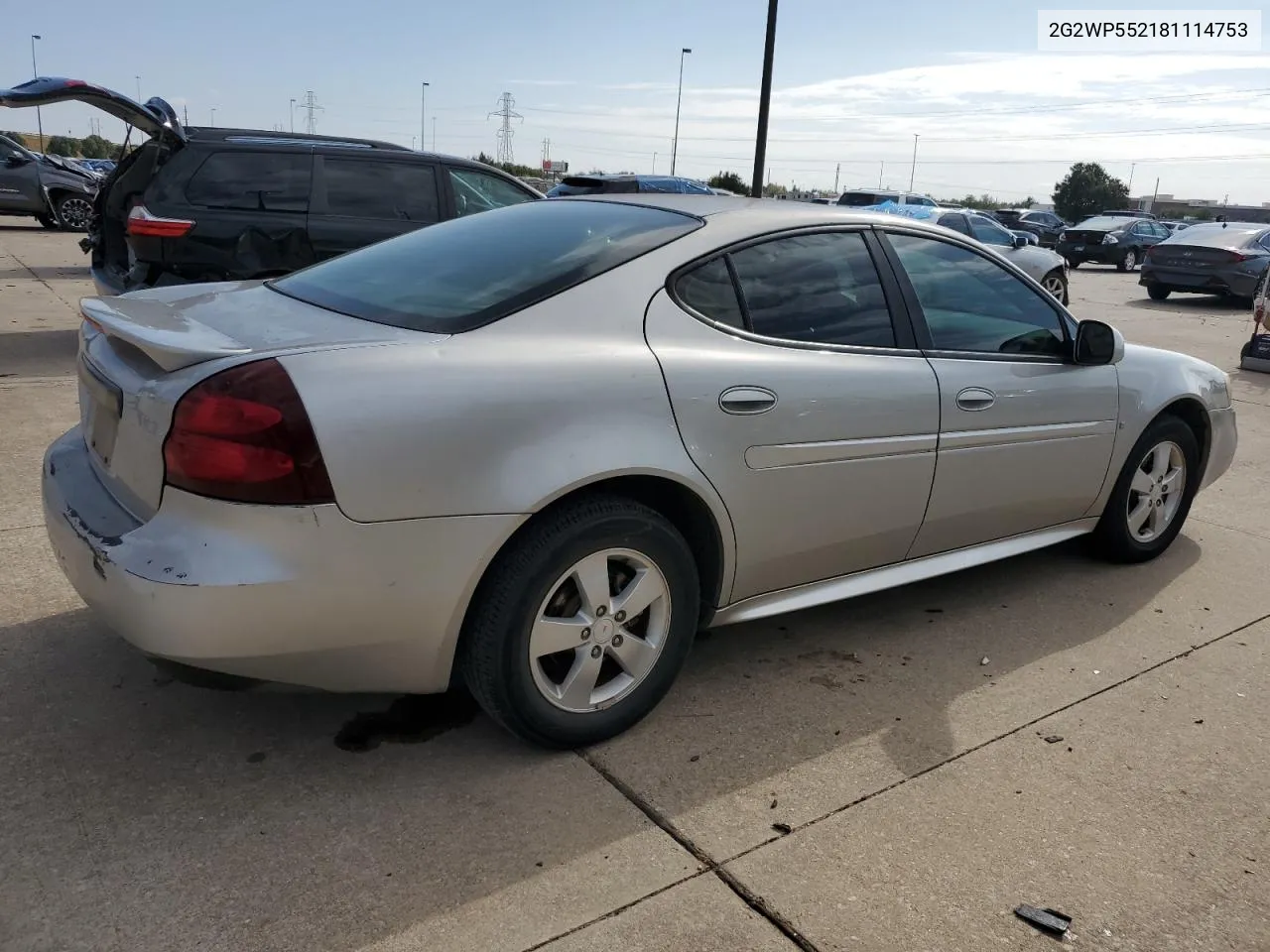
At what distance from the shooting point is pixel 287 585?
2.32 meters

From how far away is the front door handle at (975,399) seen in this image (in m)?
3.53

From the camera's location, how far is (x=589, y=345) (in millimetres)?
2727

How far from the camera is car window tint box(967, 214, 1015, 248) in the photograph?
1585 centimetres

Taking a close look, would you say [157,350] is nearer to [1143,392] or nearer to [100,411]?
[100,411]

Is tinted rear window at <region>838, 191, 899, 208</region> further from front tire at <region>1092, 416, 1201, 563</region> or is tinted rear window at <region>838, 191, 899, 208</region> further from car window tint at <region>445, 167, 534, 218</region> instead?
front tire at <region>1092, 416, 1201, 563</region>

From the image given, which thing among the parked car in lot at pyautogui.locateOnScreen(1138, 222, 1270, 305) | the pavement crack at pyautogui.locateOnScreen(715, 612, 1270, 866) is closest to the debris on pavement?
the pavement crack at pyautogui.locateOnScreen(715, 612, 1270, 866)

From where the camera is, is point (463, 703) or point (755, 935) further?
point (463, 703)

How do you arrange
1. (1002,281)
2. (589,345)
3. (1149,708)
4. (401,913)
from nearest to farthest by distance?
1. (401,913)
2. (589,345)
3. (1149,708)
4. (1002,281)

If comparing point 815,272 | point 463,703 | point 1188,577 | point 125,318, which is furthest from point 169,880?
point 1188,577

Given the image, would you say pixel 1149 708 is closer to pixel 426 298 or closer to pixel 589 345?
pixel 589 345

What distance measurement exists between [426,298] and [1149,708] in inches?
102

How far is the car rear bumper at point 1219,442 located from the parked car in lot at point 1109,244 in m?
23.0

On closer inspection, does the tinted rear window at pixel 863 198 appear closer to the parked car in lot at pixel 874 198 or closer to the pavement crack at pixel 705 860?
the parked car in lot at pixel 874 198

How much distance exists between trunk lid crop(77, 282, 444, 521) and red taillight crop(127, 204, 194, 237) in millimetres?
4269
